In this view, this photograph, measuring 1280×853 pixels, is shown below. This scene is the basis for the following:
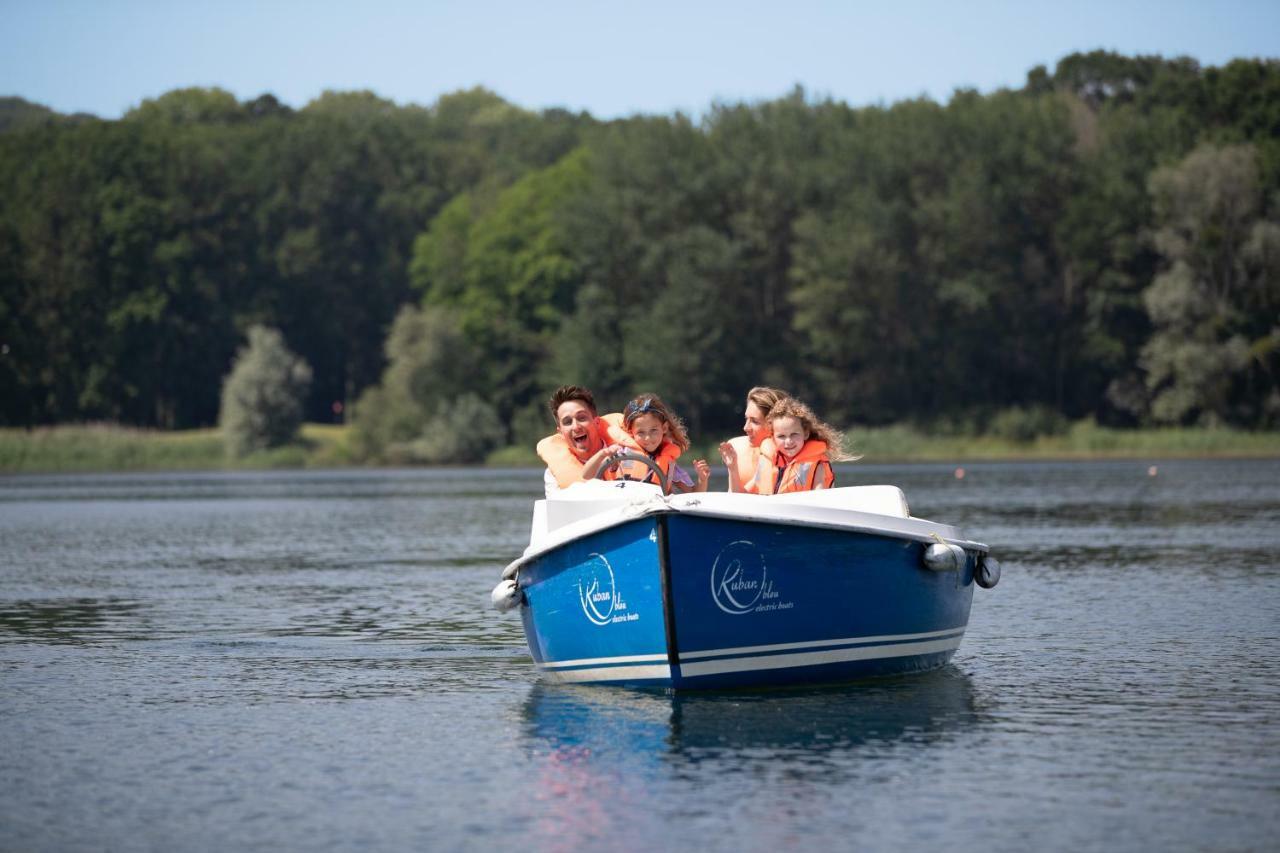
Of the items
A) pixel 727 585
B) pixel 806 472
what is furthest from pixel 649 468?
pixel 727 585

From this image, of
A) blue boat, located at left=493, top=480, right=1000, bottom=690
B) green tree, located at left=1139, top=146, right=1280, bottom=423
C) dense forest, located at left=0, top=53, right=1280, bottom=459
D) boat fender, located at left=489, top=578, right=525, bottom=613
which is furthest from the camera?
dense forest, located at left=0, top=53, right=1280, bottom=459

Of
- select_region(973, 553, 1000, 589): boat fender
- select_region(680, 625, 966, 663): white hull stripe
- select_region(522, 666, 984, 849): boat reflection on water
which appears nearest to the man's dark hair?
select_region(522, 666, 984, 849): boat reflection on water

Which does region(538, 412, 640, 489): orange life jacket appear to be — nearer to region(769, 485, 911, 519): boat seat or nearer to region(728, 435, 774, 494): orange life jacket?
region(728, 435, 774, 494): orange life jacket

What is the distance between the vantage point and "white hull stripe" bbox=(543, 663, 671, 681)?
1324 cm

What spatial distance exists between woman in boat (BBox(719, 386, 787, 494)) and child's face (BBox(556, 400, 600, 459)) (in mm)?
994

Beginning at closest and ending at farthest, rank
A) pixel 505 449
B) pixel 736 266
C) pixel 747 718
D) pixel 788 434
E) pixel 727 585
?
pixel 747 718, pixel 727 585, pixel 788 434, pixel 736 266, pixel 505 449

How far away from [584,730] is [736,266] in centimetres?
7463

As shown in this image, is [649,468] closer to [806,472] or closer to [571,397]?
[571,397]

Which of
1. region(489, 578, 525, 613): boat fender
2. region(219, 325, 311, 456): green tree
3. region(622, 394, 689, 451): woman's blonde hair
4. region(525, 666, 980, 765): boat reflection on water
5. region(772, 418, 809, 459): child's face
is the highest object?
region(219, 325, 311, 456): green tree

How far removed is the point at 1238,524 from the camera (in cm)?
3356

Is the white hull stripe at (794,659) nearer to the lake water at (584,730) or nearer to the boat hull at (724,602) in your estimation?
the boat hull at (724,602)

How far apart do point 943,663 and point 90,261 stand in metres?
90.1

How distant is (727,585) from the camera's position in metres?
12.8

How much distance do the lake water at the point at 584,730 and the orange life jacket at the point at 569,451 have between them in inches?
61.0
